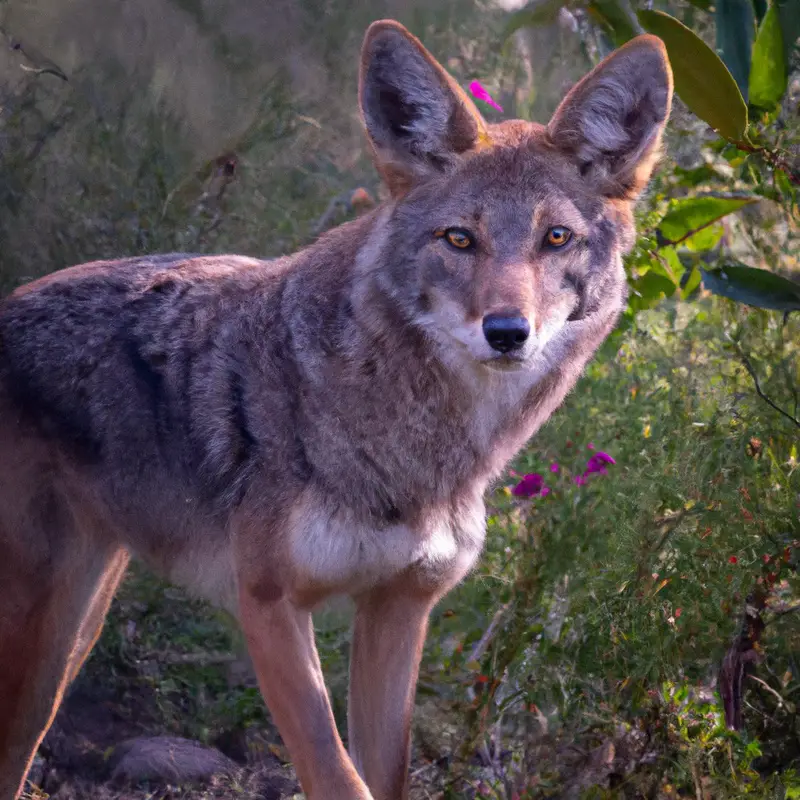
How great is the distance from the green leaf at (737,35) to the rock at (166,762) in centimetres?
363

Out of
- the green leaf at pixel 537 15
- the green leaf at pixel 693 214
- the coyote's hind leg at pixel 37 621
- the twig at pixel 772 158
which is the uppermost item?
the green leaf at pixel 537 15

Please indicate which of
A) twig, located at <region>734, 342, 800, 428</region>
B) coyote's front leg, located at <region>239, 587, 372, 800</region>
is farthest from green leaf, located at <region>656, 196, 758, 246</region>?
coyote's front leg, located at <region>239, 587, 372, 800</region>

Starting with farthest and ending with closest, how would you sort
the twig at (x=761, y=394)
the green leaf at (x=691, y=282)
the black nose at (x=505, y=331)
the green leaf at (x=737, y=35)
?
1. the green leaf at (x=691, y=282)
2. the green leaf at (x=737, y=35)
3. the twig at (x=761, y=394)
4. the black nose at (x=505, y=331)

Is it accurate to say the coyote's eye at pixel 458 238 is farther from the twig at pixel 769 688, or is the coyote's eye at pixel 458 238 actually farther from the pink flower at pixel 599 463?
the twig at pixel 769 688

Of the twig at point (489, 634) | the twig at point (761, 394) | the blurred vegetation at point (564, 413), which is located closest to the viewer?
the blurred vegetation at point (564, 413)

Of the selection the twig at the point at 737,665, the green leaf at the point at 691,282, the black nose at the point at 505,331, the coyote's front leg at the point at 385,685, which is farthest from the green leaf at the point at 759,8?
the coyote's front leg at the point at 385,685

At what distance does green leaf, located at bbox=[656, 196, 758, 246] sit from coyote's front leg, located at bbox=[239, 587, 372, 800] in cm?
230

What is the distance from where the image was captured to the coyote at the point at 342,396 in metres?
3.53

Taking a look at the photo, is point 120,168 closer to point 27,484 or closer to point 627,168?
point 27,484

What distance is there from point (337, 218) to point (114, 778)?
338cm

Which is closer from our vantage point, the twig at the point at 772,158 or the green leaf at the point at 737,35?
the twig at the point at 772,158

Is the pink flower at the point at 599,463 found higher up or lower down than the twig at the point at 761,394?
lower down

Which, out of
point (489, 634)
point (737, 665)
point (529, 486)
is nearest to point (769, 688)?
point (737, 665)

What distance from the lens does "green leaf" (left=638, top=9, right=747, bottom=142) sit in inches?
161
